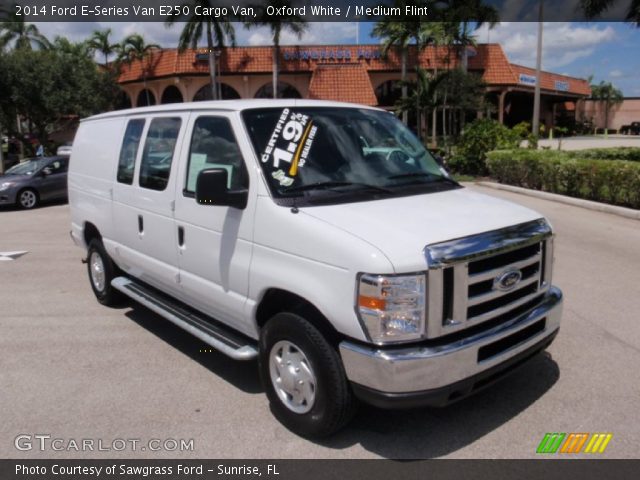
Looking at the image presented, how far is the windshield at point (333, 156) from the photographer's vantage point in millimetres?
3711

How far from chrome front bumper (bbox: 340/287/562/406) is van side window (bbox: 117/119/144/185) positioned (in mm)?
3033

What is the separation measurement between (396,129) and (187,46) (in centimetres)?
3428

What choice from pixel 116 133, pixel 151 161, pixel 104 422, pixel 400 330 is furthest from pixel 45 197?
pixel 400 330

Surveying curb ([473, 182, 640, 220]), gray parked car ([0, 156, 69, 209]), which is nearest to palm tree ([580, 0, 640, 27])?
curb ([473, 182, 640, 220])

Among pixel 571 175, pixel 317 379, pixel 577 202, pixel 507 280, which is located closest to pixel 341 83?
pixel 571 175

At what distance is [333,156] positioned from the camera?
3945 millimetres

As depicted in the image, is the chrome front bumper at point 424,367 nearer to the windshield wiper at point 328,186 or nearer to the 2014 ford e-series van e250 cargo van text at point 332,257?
the 2014 ford e-series van e250 cargo van text at point 332,257

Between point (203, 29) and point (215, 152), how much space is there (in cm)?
3467

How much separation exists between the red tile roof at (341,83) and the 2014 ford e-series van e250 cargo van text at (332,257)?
32806 mm

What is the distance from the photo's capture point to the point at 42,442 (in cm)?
355

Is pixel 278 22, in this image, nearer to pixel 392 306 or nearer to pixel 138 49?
pixel 138 49

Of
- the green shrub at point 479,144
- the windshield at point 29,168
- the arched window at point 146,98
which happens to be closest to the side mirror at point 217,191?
the windshield at point 29,168

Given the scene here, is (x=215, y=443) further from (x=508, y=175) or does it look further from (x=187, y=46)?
(x=187, y=46)

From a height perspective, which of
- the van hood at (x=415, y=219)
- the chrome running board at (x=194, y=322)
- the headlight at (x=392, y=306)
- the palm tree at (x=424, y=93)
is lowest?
the chrome running board at (x=194, y=322)
